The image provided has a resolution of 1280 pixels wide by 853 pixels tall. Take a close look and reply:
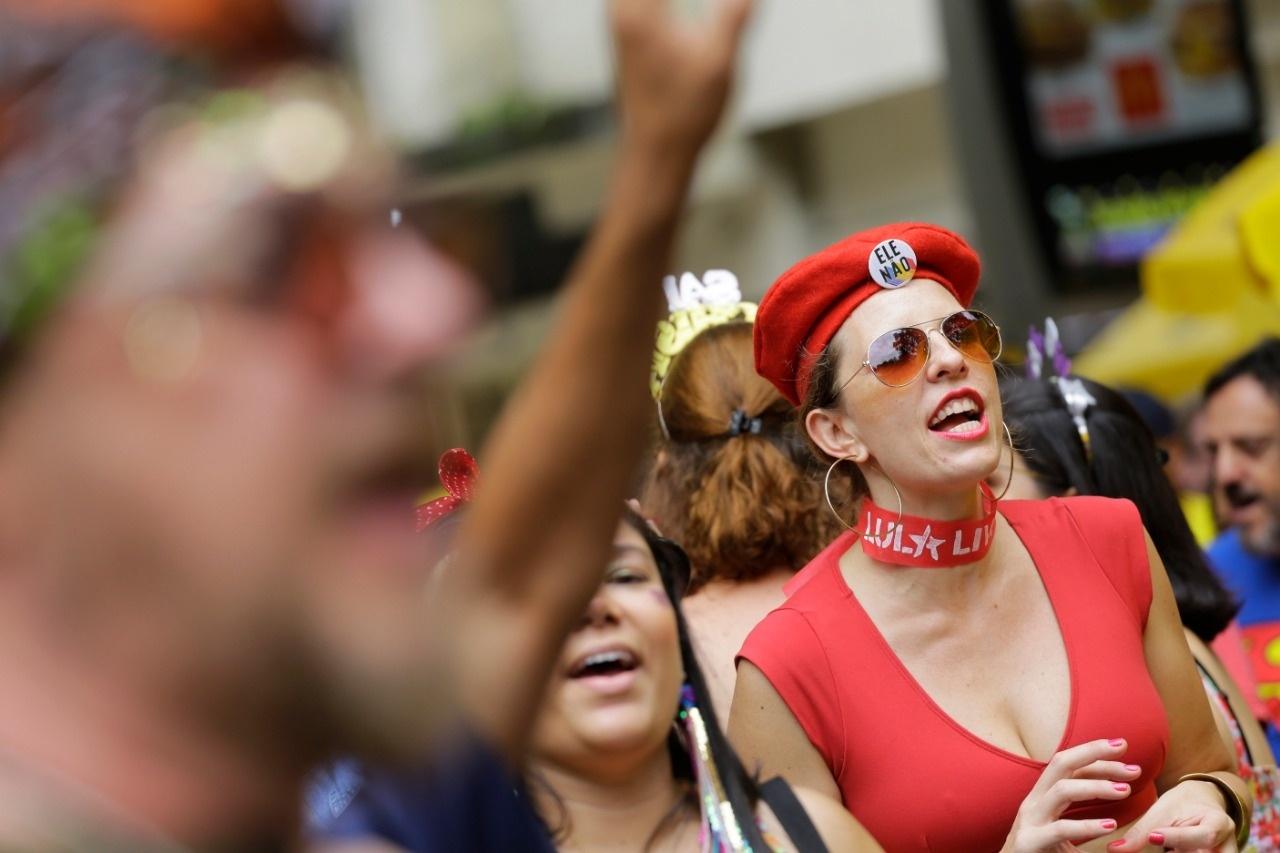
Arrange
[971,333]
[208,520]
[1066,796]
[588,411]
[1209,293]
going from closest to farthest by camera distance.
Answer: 1. [208,520]
2. [588,411]
3. [1066,796]
4. [971,333]
5. [1209,293]

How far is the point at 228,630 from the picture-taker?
110 centimetres

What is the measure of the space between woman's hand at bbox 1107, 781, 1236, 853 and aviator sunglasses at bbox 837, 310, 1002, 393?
77cm

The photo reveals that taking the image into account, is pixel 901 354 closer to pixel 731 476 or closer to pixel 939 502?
pixel 939 502

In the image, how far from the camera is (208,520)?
1.10 metres

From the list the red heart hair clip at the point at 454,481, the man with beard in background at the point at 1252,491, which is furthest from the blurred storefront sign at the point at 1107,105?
the red heart hair clip at the point at 454,481

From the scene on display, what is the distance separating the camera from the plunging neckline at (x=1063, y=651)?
2.85 meters

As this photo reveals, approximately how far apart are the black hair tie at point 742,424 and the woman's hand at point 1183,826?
110 centimetres

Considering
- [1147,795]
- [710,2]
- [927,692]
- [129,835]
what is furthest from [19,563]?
[1147,795]

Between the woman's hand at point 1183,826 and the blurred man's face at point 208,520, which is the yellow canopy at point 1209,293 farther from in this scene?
the blurred man's face at point 208,520

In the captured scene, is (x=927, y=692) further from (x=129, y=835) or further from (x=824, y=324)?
(x=129, y=835)

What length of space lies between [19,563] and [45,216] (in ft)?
0.68

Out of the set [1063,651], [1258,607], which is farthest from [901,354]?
[1258,607]

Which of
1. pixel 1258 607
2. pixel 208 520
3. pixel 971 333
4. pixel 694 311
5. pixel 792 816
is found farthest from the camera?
pixel 1258 607

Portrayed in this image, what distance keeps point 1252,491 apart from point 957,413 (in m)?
2.48
